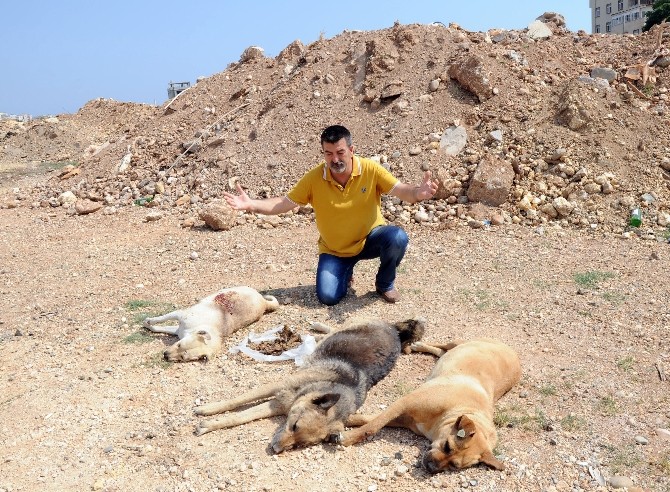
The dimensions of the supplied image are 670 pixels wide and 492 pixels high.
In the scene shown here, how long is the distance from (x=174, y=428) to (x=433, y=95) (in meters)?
7.88

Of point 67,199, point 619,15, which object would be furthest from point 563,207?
point 619,15

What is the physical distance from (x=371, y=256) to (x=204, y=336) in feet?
6.20

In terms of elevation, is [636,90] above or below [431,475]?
above

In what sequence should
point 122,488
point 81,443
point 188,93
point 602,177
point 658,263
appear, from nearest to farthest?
1. point 122,488
2. point 81,443
3. point 658,263
4. point 602,177
5. point 188,93

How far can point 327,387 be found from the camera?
3762mm

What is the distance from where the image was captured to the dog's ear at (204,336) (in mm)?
4680

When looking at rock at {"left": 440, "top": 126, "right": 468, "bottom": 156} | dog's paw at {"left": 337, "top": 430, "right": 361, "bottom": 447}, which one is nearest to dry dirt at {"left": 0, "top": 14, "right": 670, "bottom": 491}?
dog's paw at {"left": 337, "top": 430, "right": 361, "bottom": 447}

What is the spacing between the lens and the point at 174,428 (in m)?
3.75

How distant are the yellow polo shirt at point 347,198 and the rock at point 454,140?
12.8 feet

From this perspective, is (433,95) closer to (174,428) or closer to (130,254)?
(130,254)

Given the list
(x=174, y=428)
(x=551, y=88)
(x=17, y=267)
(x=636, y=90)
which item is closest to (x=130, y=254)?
(x=17, y=267)

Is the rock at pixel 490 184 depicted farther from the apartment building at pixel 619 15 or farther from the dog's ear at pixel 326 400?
the apartment building at pixel 619 15

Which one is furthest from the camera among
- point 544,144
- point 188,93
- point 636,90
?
point 188,93

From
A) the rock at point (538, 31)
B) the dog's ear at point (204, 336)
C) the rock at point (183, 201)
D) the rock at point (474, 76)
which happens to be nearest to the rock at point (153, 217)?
the rock at point (183, 201)
